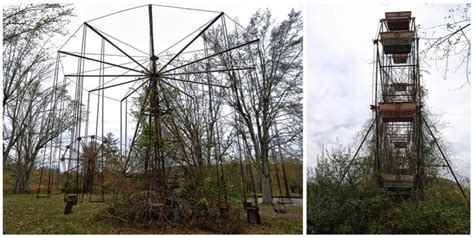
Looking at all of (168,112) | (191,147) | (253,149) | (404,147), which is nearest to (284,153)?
(253,149)

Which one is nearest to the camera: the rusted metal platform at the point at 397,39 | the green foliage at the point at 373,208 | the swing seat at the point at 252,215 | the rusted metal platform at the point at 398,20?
the swing seat at the point at 252,215

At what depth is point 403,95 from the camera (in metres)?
9.02

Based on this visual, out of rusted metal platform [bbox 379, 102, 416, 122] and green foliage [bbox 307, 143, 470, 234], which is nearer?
green foliage [bbox 307, 143, 470, 234]

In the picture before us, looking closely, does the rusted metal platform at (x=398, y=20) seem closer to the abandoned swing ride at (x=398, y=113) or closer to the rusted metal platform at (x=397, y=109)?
the abandoned swing ride at (x=398, y=113)

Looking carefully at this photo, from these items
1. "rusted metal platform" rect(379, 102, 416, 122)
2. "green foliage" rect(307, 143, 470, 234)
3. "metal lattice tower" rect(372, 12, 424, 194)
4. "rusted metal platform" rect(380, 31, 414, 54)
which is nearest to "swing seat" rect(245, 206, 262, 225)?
"green foliage" rect(307, 143, 470, 234)

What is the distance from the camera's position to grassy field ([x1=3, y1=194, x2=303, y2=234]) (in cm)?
624

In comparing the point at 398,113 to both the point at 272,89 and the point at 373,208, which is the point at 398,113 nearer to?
the point at 373,208

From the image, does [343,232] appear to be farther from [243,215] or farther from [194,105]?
[194,105]

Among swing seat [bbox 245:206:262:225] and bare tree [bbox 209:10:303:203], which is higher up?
bare tree [bbox 209:10:303:203]

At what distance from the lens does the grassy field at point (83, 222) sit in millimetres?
6238

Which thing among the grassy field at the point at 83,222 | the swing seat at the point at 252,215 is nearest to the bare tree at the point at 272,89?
the grassy field at the point at 83,222

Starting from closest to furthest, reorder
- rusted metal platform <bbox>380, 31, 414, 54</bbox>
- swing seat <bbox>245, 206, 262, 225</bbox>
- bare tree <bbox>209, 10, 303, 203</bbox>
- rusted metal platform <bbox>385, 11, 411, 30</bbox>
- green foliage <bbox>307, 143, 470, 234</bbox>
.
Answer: swing seat <bbox>245, 206, 262, 225</bbox>
green foliage <bbox>307, 143, 470, 234</bbox>
rusted metal platform <bbox>385, 11, 411, 30</bbox>
rusted metal platform <bbox>380, 31, 414, 54</bbox>
bare tree <bbox>209, 10, 303, 203</bbox>

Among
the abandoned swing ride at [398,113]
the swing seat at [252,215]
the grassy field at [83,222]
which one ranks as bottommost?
the grassy field at [83,222]

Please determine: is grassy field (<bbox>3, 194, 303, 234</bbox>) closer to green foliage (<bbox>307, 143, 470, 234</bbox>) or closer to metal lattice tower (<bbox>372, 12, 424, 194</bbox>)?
green foliage (<bbox>307, 143, 470, 234</bbox>)
